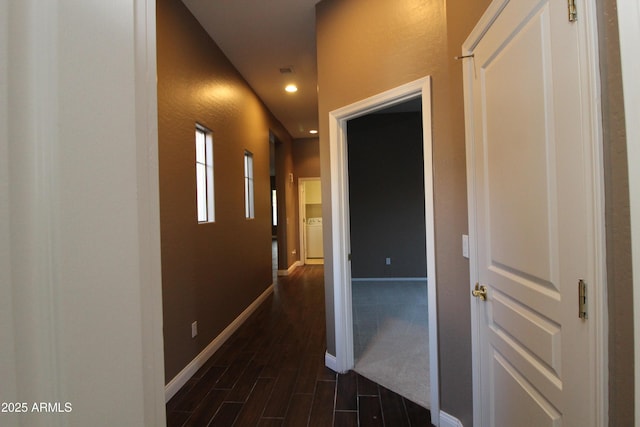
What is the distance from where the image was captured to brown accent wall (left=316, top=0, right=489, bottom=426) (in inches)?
59.6

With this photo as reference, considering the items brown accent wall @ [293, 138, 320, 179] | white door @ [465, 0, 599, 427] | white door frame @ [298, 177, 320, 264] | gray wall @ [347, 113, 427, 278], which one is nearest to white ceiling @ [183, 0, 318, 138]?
gray wall @ [347, 113, 427, 278]

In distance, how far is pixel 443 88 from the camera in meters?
1.63

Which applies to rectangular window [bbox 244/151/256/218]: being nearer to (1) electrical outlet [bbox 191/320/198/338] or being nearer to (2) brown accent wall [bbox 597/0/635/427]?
(1) electrical outlet [bbox 191/320/198/338]

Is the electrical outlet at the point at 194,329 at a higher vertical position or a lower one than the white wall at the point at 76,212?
lower

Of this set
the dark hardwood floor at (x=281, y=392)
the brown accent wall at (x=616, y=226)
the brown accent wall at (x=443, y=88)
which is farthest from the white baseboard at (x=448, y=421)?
the brown accent wall at (x=616, y=226)

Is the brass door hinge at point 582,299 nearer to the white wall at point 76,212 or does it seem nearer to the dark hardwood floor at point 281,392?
the white wall at point 76,212

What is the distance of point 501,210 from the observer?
117cm

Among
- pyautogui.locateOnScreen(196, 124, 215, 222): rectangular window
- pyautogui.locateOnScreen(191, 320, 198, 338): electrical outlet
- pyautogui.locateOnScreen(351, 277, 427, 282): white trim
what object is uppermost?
pyautogui.locateOnScreen(196, 124, 215, 222): rectangular window

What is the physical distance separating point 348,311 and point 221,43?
2838 mm

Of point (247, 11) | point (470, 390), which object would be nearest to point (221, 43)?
point (247, 11)

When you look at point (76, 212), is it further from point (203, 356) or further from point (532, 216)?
point (203, 356)

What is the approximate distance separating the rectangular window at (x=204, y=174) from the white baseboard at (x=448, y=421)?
2349 mm

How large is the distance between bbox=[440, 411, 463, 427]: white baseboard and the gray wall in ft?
12.2

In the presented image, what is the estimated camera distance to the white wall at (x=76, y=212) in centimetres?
31
